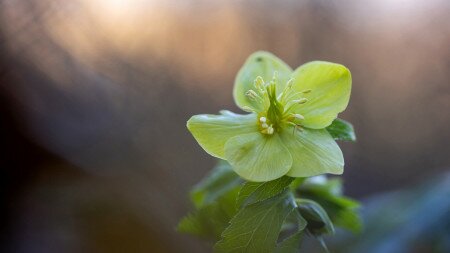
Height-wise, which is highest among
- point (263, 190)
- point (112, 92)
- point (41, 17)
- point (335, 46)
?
point (41, 17)

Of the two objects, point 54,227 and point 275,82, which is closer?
point 275,82

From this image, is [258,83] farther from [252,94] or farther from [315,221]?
[315,221]

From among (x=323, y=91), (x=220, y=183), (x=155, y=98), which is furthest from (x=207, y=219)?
(x=155, y=98)

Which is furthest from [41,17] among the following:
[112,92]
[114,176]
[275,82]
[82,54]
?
[275,82]

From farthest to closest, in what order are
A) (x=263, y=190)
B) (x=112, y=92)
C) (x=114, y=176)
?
(x=112, y=92) → (x=114, y=176) → (x=263, y=190)

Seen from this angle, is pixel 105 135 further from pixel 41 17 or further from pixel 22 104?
pixel 41 17

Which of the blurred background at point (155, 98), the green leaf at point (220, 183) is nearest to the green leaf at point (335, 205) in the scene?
the green leaf at point (220, 183)
